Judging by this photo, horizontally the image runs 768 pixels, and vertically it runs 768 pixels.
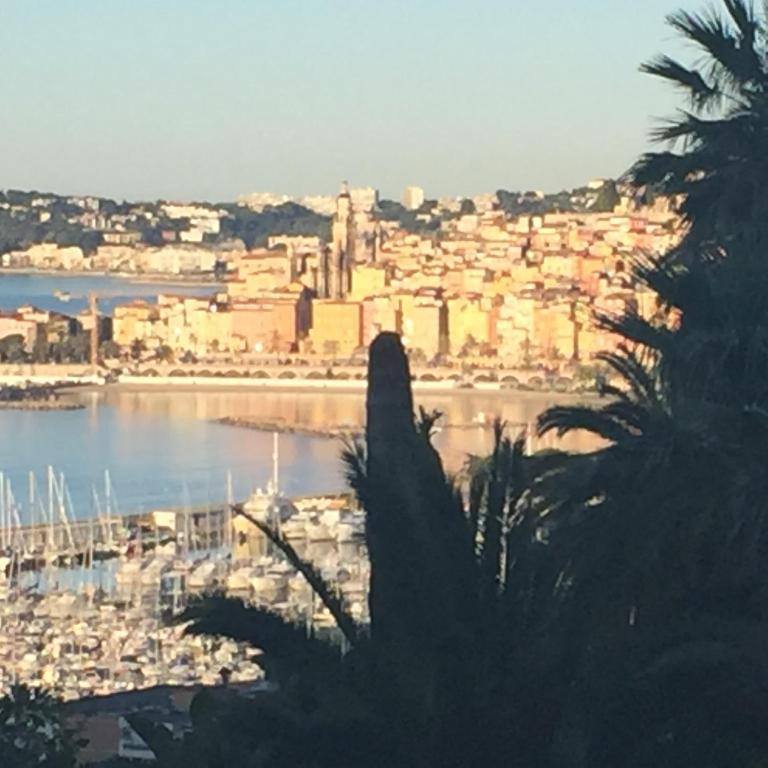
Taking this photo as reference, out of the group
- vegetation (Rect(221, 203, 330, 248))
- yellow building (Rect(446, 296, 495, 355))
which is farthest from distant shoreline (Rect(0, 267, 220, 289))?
yellow building (Rect(446, 296, 495, 355))

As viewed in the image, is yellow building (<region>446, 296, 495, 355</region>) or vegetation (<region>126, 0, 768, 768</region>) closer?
vegetation (<region>126, 0, 768, 768</region>)

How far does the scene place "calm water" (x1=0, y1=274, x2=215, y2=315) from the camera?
50875mm

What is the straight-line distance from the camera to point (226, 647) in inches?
333

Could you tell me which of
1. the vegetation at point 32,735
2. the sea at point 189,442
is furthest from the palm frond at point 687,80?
the sea at point 189,442

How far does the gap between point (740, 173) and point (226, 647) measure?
5.52 meters

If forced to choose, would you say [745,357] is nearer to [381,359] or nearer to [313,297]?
[381,359]

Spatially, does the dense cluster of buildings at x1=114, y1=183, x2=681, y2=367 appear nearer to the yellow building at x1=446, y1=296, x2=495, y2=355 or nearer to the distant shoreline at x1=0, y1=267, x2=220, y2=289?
the yellow building at x1=446, y1=296, x2=495, y2=355

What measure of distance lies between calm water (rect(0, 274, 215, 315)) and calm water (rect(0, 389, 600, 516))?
17834 millimetres

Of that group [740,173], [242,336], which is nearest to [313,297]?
[242,336]

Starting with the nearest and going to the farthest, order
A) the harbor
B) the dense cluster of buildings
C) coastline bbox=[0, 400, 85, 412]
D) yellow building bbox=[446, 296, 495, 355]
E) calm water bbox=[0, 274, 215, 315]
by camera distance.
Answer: the harbor < coastline bbox=[0, 400, 85, 412] < the dense cluster of buildings < yellow building bbox=[446, 296, 495, 355] < calm water bbox=[0, 274, 215, 315]

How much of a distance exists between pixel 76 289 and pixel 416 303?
25.1 m

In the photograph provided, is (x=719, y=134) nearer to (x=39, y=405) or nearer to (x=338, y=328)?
(x=39, y=405)

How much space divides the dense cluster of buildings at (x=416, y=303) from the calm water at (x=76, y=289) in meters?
8.44

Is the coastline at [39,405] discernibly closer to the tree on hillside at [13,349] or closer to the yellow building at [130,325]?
the tree on hillside at [13,349]
